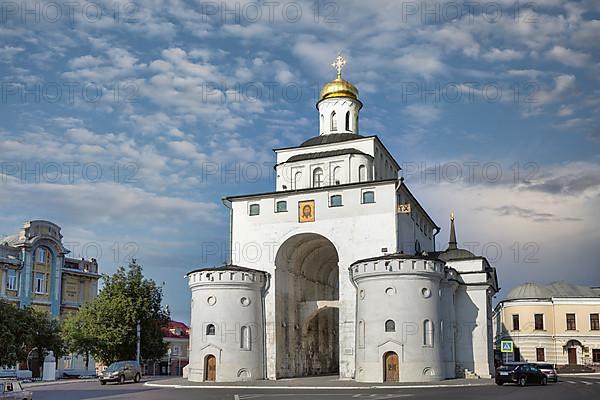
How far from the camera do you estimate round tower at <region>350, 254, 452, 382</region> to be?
37594 millimetres

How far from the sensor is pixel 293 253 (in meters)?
46.7

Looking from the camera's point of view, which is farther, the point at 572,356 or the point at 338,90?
the point at 572,356

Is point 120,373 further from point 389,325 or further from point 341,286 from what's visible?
point 389,325

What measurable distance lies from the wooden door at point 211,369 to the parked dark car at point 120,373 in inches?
171

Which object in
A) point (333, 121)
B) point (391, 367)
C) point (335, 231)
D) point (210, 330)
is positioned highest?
point (333, 121)

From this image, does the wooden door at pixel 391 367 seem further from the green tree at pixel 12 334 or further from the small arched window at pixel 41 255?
the small arched window at pixel 41 255

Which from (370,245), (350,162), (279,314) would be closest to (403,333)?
(370,245)

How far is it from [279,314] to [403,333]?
927cm

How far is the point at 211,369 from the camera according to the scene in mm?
41156

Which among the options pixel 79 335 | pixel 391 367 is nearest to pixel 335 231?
pixel 391 367

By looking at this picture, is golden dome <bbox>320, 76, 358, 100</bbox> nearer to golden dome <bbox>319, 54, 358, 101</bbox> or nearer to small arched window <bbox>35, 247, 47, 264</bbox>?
golden dome <bbox>319, 54, 358, 101</bbox>

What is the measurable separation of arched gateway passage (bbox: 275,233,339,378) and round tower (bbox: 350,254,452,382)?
6.19 meters

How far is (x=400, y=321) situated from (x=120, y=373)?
630 inches

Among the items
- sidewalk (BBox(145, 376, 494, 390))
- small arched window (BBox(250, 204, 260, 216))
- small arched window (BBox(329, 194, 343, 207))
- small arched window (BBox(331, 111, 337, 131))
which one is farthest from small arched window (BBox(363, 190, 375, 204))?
sidewalk (BBox(145, 376, 494, 390))
